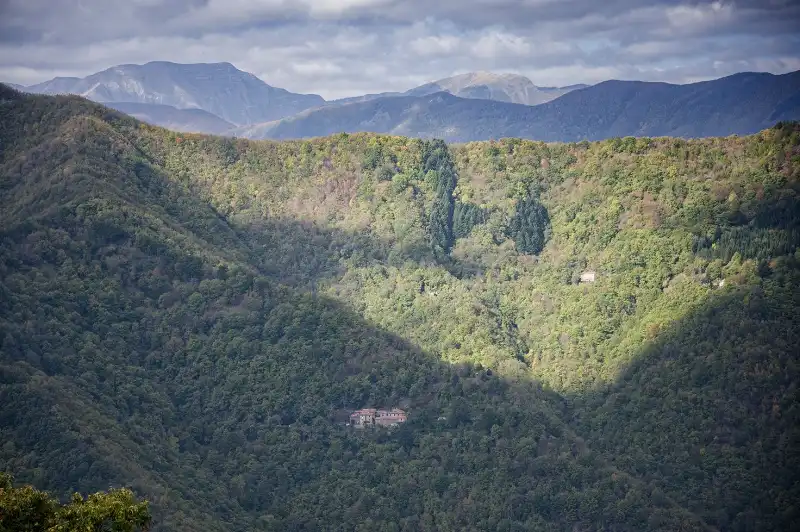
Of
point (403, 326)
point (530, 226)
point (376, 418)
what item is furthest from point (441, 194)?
point (376, 418)

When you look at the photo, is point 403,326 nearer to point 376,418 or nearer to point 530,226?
point 376,418

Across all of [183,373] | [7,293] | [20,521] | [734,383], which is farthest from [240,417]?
[20,521]

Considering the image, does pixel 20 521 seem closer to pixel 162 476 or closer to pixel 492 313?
pixel 162 476

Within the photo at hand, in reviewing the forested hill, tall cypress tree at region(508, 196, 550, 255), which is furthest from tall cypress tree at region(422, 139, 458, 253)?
tall cypress tree at region(508, 196, 550, 255)

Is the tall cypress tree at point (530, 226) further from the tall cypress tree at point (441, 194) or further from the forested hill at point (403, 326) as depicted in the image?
the tall cypress tree at point (441, 194)

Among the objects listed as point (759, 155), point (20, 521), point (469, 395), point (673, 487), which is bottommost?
point (673, 487)

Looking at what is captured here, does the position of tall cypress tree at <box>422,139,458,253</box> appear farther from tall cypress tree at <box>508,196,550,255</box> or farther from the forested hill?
tall cypress tree at <box>508,196,550,255</box>

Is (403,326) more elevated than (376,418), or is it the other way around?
(403,326)
